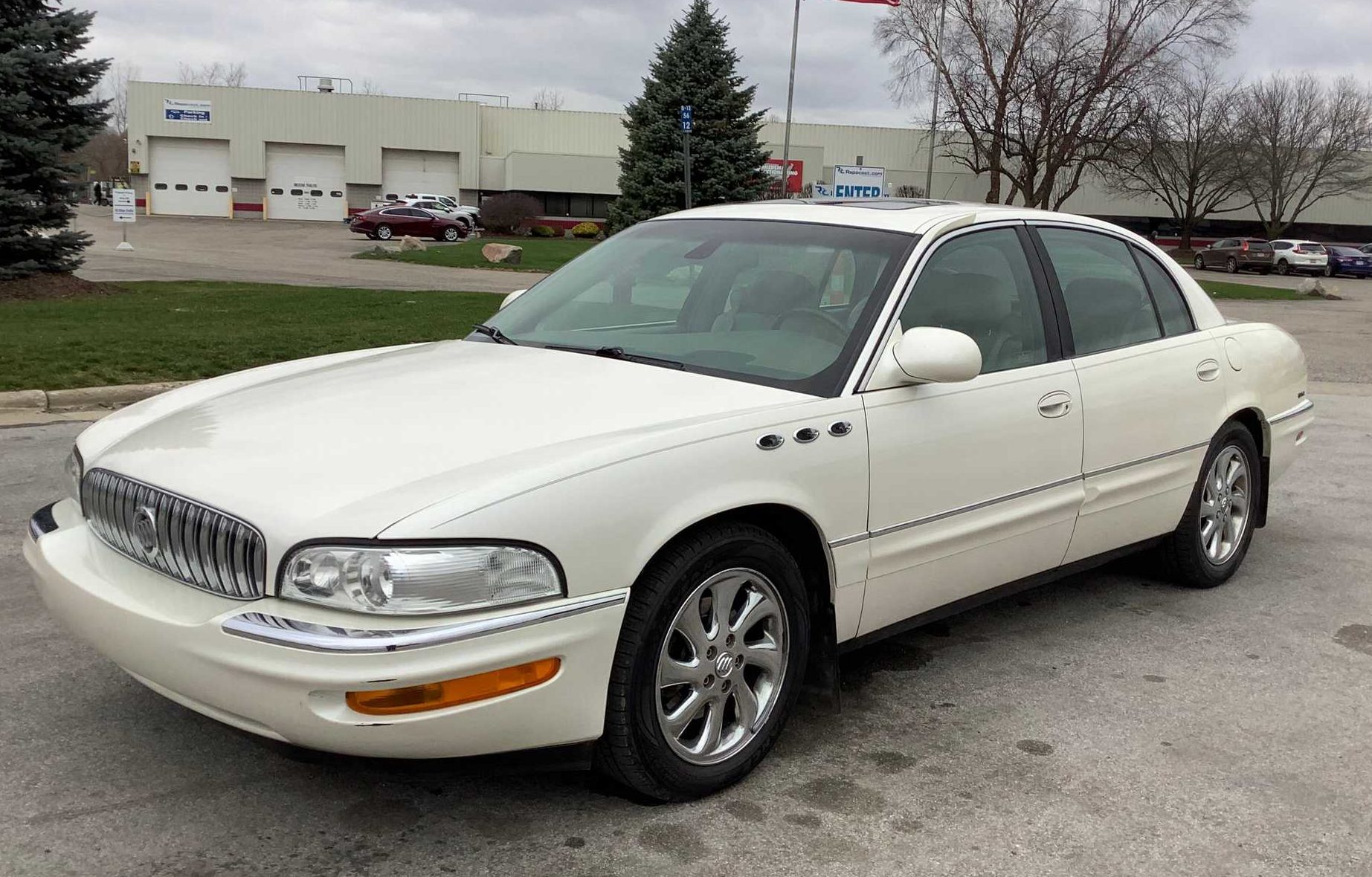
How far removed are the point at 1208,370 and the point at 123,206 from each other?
1083 inches

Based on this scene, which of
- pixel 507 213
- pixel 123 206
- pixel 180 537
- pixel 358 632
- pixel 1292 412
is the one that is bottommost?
pixel 358 632

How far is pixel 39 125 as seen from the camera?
1574cm

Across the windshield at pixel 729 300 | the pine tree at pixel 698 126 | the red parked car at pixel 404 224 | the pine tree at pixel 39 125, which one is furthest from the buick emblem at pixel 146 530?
the red parked car at pixel 404 224

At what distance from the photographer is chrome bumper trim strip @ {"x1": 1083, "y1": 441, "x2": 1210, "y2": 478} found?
168 inches

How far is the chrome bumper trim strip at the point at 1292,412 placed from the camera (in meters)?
5.28

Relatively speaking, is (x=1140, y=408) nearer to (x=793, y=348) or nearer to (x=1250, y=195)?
(x=793, y=348)

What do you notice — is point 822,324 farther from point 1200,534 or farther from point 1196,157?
Answer: point 1196,157

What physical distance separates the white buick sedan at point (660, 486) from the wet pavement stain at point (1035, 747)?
0.48 m

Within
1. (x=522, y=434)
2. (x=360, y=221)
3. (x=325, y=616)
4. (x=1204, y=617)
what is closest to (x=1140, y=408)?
(x=1204, y=617)

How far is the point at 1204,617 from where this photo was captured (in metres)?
4.81

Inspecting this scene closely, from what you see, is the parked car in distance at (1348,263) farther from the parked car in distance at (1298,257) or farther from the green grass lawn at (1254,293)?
the green grass lawn at (1254,293)

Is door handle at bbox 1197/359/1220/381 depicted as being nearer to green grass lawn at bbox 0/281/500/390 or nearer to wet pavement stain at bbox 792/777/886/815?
wet pavement stain at bbox 792/777/886/815

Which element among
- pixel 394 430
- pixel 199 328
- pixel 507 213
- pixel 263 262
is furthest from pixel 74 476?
pixel 507 213

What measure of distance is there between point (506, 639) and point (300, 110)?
6150 cm
